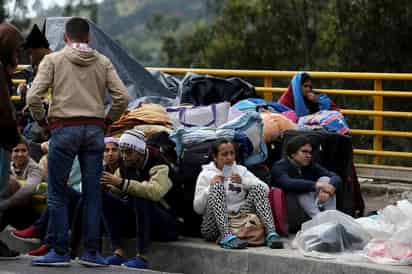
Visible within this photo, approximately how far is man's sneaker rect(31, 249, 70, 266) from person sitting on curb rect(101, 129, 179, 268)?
0.56 meters

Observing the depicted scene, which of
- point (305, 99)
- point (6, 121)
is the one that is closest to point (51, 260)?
point (6, 121)

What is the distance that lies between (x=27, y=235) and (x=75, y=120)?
1777 millimetres

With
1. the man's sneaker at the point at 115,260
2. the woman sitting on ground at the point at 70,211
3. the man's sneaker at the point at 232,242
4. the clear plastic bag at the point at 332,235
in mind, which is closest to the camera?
the clear plastic bag at the point at 332,235

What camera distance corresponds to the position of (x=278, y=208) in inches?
A: 419

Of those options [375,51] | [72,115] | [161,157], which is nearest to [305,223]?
[161,157]

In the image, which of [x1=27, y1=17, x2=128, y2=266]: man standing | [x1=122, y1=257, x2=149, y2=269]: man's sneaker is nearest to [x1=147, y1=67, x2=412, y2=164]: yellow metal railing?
[x1=122, y1=257, x2=149, y2=269]: man's sneaker

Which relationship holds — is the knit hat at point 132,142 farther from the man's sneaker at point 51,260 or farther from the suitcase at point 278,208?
the suitcase at point 278,208

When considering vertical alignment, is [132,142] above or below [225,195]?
above

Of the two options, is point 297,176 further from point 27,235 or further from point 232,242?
point 27,235

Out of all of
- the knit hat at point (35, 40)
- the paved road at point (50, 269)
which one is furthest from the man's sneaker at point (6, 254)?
the knit hat at point (35, 40)

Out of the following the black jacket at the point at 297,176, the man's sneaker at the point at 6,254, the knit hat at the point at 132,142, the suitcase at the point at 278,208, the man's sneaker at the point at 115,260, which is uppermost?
the knit hat at the point at 132,142

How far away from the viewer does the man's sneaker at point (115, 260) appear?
1032cm

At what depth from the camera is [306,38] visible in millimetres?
33469

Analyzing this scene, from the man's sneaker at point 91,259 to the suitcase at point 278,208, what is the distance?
1.56 meters
